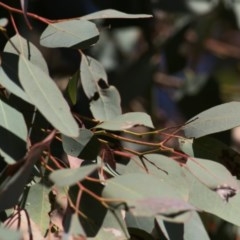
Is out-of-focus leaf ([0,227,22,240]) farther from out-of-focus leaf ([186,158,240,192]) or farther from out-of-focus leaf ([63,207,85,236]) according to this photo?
out-of-focus leaf ([186,158,240,192])

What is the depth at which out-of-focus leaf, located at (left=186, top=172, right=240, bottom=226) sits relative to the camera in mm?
945

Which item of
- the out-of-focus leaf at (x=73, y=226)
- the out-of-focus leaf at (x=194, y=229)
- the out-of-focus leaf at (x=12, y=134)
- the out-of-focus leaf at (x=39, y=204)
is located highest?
the out-of-focus leaf at (x=12, y=134)

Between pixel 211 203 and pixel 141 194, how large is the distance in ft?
0.57

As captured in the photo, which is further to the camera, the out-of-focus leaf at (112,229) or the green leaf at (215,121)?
the green leaf at (215,121)

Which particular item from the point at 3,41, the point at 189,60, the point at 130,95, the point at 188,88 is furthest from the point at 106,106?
the point at 189,60

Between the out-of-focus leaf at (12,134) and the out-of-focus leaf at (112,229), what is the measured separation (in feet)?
0.37

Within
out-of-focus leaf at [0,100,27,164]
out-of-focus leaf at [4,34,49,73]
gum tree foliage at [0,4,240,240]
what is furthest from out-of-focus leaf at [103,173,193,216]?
out-of-focus leaf at [4,34,49,73]

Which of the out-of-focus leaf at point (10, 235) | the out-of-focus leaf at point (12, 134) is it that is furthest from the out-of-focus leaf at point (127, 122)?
the out-of-focus leaf at point (10, 235)

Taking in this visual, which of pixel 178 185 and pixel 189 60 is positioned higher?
pixel 178 185

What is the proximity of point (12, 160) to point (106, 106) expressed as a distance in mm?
219

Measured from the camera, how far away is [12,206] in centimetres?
87

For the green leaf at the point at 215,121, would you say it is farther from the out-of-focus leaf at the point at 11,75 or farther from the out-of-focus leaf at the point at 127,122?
the out-of-focus leaf at the point at 11,75

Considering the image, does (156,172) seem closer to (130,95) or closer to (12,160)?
(12,160)

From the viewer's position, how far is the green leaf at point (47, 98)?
0.84m
